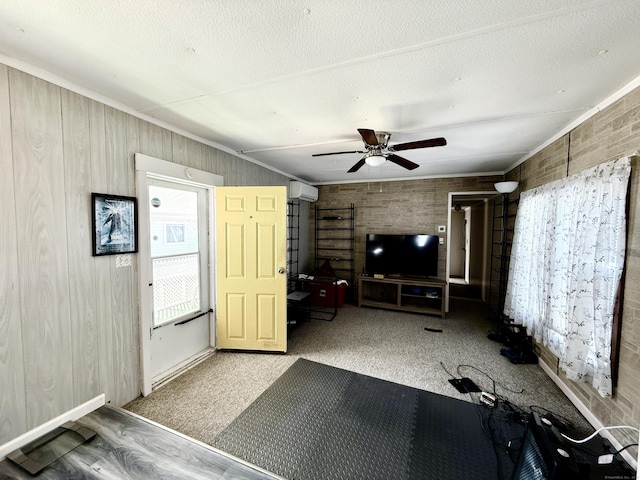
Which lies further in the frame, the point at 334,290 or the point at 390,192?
the point at 390,192

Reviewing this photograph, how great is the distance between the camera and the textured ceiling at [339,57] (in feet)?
3.88

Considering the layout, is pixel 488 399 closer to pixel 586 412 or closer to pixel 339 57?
pixel 586 412

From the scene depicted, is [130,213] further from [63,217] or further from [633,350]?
[633,350]

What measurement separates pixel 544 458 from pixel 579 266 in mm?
1575

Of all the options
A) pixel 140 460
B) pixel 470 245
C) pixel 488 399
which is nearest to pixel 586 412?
pixel 488 399

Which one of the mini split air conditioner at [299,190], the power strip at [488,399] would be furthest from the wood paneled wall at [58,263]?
the power strip at [488,399]

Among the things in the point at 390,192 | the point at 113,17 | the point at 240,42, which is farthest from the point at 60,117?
the point at 390,192

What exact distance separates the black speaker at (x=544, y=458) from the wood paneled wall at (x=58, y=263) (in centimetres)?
285

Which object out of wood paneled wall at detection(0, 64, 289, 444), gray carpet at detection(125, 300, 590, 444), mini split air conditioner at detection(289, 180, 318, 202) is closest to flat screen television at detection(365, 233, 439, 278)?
gray carpet at detection(125, 300, 590, 444)

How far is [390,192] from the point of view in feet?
16.7

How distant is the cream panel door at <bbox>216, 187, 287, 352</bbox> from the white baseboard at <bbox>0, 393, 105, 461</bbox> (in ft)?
4.20

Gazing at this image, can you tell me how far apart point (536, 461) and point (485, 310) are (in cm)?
421

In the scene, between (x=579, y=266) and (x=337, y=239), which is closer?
(x=579, y=266)

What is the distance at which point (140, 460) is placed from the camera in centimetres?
143
